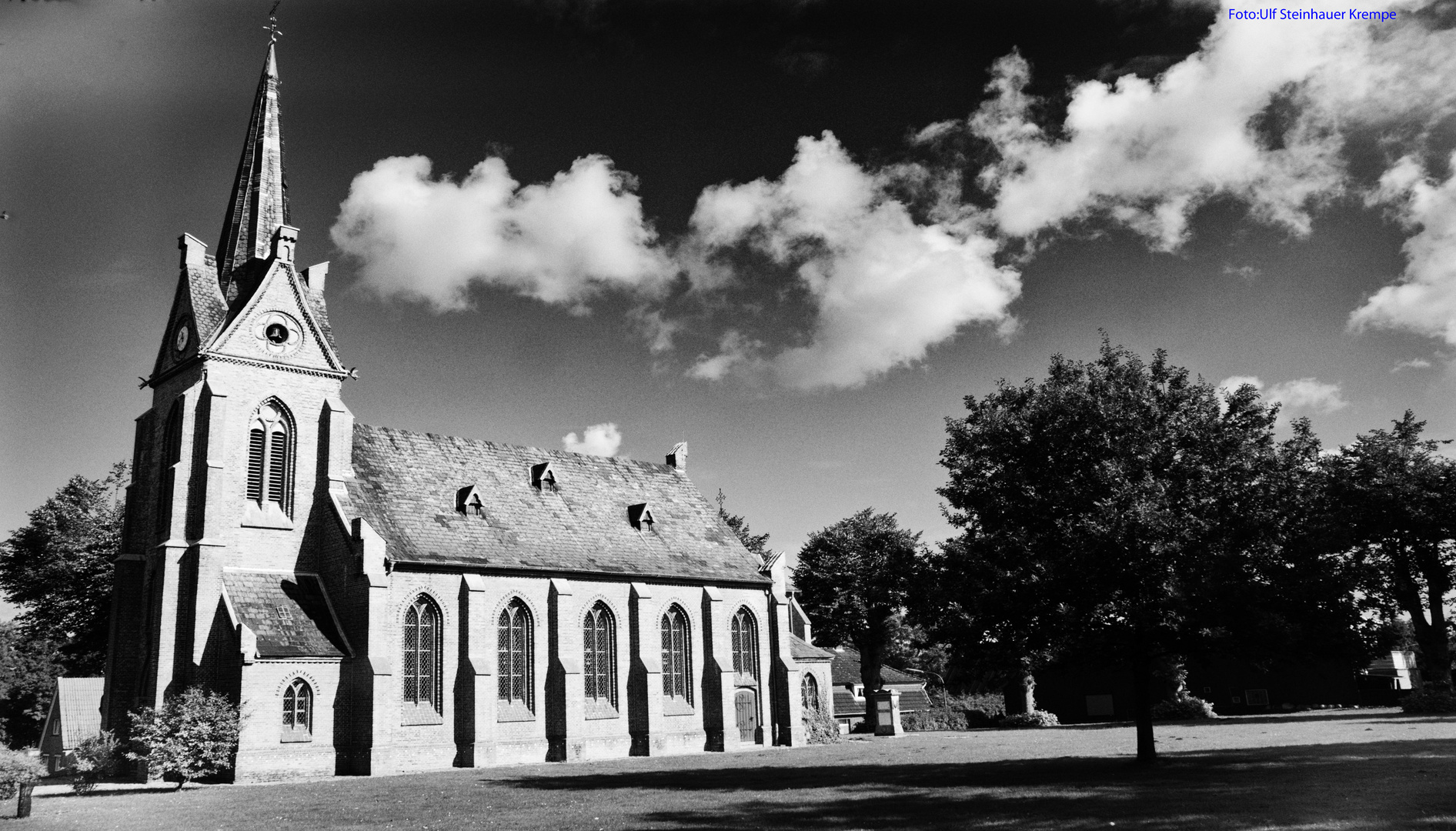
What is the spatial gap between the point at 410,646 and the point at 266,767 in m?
6.30

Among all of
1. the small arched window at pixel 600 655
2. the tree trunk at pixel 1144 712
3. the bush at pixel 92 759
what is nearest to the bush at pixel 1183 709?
the small arched window at pixel 600 655

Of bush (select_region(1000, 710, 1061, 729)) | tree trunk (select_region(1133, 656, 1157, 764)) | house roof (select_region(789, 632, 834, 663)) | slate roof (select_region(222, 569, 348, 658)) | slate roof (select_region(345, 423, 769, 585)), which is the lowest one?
bush (select_region(1000, 710, 1061, 729))

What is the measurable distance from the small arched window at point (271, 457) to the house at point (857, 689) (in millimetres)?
40658

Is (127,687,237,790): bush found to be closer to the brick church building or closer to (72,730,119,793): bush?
the brick church building

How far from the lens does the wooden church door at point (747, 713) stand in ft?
151

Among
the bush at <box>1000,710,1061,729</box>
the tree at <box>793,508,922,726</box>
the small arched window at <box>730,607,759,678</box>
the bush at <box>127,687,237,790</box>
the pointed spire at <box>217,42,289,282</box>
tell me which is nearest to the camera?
the bush at <box>127,687,237,790</box>

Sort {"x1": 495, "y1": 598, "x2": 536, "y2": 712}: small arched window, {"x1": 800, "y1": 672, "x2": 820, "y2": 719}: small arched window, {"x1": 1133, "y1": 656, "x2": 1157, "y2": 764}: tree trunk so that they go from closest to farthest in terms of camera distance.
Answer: {"x1": 1133, "y1": 656, "x2": 1157, "y2": 764}: tree trunk < {"x1": 495, "y1": 598, "x2": 536, "y2": 712}: small arched window < {"x1": 800, "y1": 672, "x2": 820, "y2": 719}: small arched window

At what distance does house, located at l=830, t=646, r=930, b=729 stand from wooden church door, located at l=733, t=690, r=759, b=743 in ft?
69.4

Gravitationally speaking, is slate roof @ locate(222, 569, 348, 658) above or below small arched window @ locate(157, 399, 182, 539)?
below

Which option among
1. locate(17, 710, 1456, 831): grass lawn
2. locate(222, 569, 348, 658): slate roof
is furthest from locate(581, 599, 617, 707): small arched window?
locate(222, 569, 348, 658): slate roof

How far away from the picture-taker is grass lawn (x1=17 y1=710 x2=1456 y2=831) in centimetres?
1738

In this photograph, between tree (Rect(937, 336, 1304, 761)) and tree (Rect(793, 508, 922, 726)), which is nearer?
tree (Rect(937, 336, 1304, 761))

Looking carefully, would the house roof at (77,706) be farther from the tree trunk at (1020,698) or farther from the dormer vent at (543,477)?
the tree trunk at (1020,698)

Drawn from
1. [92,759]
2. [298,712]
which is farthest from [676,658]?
[92,759]
